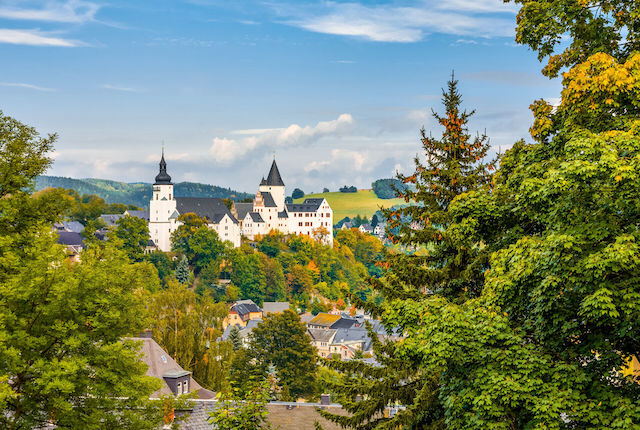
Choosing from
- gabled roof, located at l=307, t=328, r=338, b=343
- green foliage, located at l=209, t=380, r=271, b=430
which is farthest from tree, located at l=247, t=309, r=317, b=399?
gabled roof, located at l=307, t=328, r=338, b=343

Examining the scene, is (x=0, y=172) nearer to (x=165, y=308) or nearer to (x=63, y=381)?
(x=63, y=381)

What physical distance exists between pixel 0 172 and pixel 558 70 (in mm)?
16551

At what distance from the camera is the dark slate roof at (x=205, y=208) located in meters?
149

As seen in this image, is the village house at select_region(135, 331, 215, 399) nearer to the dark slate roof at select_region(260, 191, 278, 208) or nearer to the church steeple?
the church steeple

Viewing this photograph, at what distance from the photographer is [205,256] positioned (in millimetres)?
135125

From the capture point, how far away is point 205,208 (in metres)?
152

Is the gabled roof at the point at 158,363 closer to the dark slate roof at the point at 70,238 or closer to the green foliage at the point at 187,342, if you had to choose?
the green foliage at the point at 187,342

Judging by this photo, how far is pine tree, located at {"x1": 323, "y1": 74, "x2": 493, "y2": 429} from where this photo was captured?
1566 centimetres

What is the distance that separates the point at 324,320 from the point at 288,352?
7323 centimetres

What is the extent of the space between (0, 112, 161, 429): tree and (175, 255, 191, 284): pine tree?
4265 inches

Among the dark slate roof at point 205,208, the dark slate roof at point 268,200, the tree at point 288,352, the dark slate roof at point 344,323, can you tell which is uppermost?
the dark slate roof at point 268,200

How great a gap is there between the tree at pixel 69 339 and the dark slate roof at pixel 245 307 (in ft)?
357

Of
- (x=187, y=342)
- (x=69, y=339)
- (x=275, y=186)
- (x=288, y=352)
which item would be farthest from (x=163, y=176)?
(x=69, y=339)

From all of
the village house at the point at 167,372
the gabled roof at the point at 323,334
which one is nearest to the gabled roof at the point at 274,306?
the gabled roof at the point at 323,334
